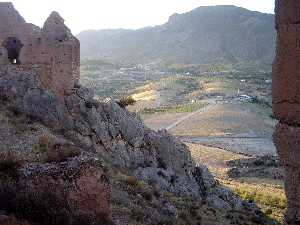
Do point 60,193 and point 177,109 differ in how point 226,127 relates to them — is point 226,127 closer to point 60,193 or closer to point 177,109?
point 177,109

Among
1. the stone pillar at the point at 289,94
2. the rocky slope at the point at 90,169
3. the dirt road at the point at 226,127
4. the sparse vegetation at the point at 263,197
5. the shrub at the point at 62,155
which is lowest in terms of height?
the dirt road at the point at 226,127

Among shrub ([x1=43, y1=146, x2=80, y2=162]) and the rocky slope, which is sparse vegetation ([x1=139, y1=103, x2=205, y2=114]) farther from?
shrub ([x1=43, y1=146, x2=80, y2=162])

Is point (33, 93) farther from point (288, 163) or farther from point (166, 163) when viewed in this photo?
point (288, 163)

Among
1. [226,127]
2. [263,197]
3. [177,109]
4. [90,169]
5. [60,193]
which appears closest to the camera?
[60,193]

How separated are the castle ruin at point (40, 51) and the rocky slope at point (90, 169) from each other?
14.6 inches

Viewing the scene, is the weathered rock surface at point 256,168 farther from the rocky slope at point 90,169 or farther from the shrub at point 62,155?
the shrub at point 62,155

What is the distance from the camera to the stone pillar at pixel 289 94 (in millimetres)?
7059

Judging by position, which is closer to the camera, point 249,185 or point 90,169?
point 90,169

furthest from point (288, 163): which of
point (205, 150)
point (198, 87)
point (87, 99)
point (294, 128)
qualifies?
point (198, 87)

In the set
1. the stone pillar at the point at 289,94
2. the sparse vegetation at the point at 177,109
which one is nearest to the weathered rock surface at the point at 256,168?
the stone pillar at the point at 289,94

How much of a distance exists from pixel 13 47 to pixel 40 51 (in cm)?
105

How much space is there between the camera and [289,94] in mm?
7156

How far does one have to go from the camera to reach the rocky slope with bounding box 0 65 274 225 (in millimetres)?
9680

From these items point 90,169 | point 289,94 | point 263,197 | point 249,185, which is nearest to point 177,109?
point 249,185
